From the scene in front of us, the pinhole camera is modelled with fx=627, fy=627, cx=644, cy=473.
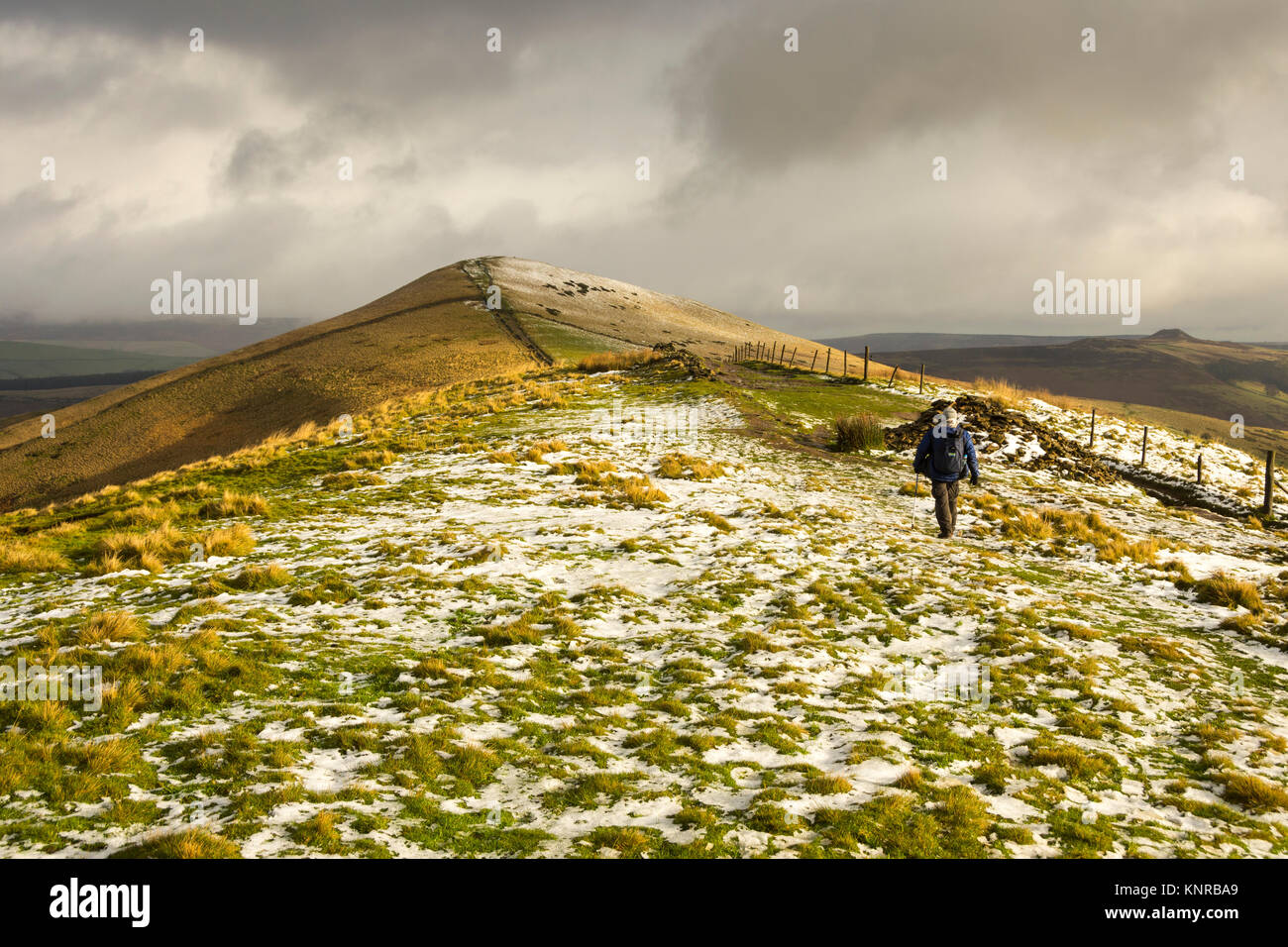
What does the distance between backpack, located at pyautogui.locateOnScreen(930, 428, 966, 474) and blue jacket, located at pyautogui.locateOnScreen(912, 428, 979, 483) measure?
6 cm

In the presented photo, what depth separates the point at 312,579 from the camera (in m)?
11.2

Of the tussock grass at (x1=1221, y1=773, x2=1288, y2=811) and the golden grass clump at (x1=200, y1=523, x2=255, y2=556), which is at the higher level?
the golden grass clump at (x1=200, y1=523, x2=255, y2=556)

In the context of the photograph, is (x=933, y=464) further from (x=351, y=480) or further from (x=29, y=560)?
(x=29, y=560)

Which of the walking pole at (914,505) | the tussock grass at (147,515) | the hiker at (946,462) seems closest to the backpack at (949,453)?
the hiker at (946,462)

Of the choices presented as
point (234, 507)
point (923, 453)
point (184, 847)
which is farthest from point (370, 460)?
point (184, 847)

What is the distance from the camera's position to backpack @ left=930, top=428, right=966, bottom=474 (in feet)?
50.4

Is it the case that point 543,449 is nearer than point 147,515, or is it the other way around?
point 147,515

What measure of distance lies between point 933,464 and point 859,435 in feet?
36.8

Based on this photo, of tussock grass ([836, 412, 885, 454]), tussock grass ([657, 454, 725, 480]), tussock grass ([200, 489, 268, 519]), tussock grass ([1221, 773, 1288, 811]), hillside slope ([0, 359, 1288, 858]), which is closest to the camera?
hillside slope ([0, 359, 1288, 858])

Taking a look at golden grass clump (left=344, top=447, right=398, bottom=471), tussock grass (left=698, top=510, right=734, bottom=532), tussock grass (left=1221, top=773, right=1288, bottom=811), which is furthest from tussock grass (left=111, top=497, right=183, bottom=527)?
tussock grass (left=1221, top=773, right=1288, bottom=811)

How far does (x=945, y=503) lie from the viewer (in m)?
15.8

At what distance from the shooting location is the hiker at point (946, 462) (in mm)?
15297

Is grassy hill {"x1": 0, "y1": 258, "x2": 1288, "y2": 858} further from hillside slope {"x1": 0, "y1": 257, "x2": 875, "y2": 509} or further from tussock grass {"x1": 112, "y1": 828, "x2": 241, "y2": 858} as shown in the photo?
hillside slope {"x1": 0, "y1": 257, "x2": 875, "y2": 509}
